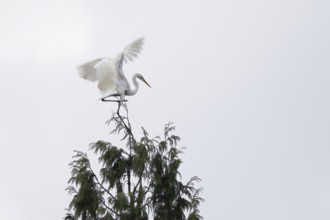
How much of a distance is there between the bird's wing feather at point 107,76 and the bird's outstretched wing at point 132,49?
347 mm

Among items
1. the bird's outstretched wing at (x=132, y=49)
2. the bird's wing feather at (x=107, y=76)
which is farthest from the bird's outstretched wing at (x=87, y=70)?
the bird's outstretched wing at (x=132, y=49)

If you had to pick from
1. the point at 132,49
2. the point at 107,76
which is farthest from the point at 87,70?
the point at 132,49

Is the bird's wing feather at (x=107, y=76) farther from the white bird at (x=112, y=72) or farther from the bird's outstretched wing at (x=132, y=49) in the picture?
the bird's outstretched wing at (x=132, y=49)

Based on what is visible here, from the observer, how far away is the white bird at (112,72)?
661 inches

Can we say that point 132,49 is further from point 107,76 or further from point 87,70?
point 87,70

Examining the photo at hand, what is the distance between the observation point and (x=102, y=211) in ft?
50.7

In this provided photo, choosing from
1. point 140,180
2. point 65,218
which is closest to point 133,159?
point 140,180

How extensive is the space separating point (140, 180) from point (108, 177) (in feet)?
1.97

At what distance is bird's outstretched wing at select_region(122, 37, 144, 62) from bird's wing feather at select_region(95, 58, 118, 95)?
0.35 metres

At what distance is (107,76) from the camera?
16828 mm

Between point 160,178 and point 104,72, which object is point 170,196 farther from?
point 104,72

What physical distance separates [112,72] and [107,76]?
0.36ft

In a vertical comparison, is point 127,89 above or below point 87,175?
above

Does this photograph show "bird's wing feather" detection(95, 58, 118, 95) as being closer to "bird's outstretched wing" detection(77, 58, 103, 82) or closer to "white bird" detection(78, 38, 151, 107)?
"white bird" detection(78, 38, 151, 107)
